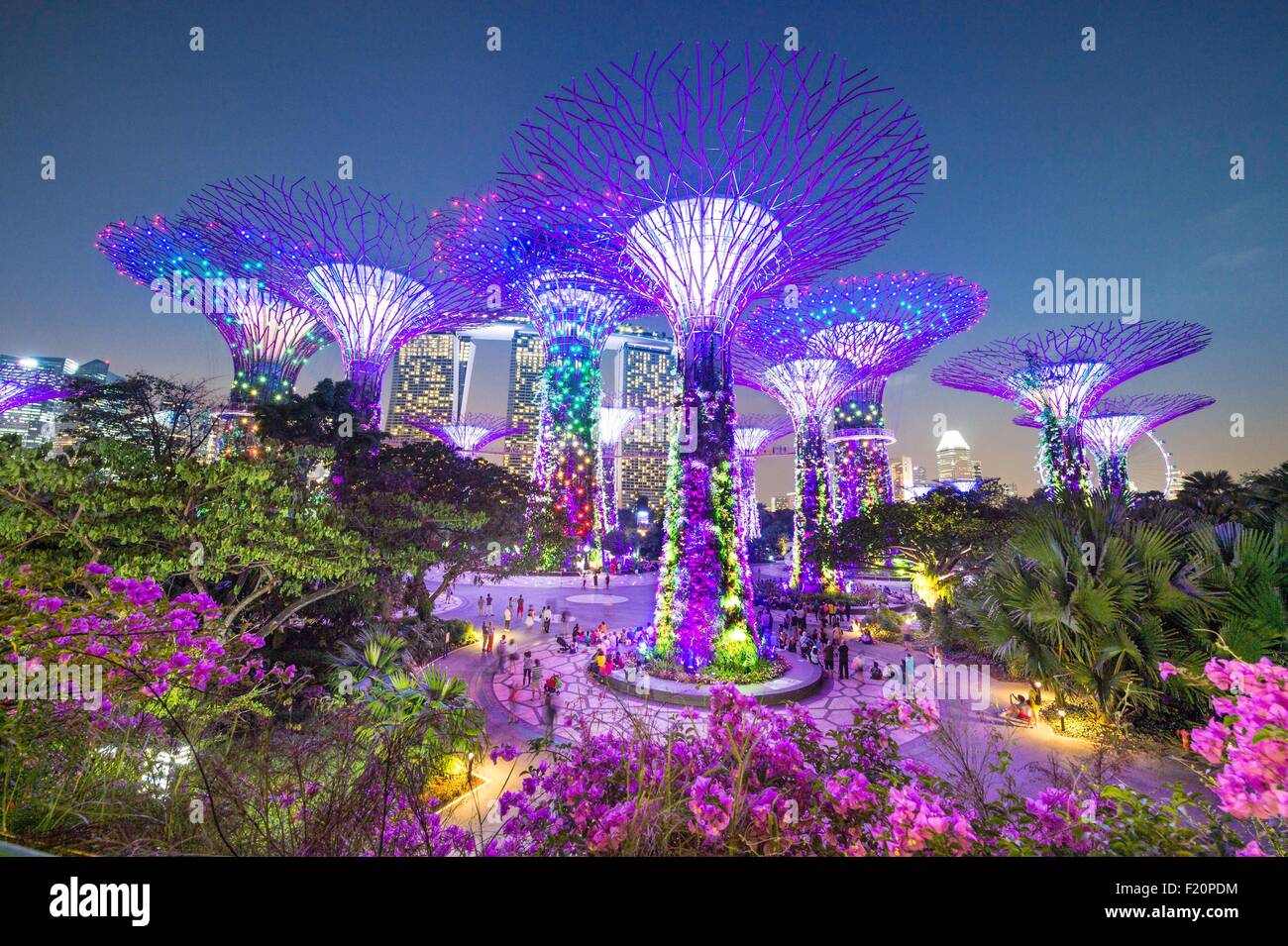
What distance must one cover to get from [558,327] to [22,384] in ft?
94.0

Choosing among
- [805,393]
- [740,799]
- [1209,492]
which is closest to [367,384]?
[805,393]

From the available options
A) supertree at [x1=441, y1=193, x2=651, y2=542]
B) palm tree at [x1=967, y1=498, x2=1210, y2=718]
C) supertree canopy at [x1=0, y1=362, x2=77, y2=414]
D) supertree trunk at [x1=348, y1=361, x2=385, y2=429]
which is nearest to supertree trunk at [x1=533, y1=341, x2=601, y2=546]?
supertree at [x1=441, y1=193, x2=651, y2=542]

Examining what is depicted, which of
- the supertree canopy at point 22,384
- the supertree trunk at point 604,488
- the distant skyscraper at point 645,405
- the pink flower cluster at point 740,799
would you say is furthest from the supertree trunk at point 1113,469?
the supertree canopy at point 22,384

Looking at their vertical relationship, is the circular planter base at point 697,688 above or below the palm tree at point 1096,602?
below

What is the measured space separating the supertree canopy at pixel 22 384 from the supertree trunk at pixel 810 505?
3851 cm

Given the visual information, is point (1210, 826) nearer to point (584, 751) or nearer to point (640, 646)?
point (584, 751)

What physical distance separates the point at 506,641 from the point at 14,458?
12.5 meters

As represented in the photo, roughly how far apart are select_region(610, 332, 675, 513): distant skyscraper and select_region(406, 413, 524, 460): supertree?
3579 centimetres

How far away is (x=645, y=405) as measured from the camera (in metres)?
104

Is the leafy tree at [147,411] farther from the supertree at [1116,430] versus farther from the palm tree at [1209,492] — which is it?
the supertree at [1116,430]

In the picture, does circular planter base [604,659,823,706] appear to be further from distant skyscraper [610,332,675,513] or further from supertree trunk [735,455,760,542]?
distant skyscraper [610,332,675,513]

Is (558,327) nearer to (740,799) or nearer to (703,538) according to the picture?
(703,538)

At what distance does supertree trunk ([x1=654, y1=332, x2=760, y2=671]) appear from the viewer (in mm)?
12422

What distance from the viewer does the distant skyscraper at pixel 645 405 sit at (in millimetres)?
107388
